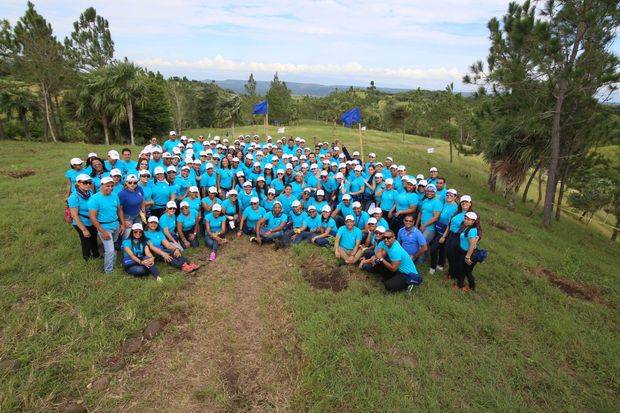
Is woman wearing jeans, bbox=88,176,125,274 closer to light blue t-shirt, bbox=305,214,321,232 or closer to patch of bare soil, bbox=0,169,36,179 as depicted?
light blue t-shirt, bbox=305,214,321,232

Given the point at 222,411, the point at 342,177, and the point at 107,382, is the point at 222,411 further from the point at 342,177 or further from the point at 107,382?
the point at 342,177

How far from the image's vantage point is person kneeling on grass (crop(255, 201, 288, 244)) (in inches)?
354

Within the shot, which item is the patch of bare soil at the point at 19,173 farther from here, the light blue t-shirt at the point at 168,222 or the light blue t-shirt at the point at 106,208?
the light blue t-shirt at the point at 106,208

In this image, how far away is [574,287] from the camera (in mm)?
8266

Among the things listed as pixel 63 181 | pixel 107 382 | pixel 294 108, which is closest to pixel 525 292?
pixel 107 382

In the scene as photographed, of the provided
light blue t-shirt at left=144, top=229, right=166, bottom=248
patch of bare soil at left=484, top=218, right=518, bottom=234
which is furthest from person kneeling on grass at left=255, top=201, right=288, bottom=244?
patch of bare soil at left=484, top=218, right=518, bottom=234

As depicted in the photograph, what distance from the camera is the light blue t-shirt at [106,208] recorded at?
654cm

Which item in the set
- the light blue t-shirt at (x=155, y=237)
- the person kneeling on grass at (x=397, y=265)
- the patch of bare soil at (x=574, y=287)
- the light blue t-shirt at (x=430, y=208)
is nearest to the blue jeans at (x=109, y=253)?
the light blue t-shirt at (x=155, y=237)

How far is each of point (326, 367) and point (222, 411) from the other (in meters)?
1.52

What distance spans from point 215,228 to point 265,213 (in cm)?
137

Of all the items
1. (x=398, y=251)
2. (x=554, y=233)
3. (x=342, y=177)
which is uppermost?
(x=342, y=177)

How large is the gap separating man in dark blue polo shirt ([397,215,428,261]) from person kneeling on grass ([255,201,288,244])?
316 cm

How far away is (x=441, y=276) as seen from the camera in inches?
311

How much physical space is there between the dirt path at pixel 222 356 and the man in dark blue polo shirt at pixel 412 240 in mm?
2767
